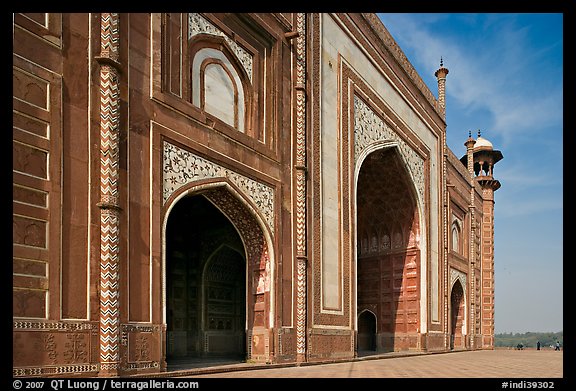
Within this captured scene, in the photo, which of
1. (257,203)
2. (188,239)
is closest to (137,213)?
(257,203)

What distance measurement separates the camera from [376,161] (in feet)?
49.8

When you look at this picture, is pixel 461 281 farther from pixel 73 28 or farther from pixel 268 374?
pixel 73 28

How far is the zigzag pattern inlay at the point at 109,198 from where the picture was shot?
5.84m

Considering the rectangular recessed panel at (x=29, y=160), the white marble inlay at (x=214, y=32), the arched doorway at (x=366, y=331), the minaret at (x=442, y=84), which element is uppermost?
the minaret at (x=442, y=84)

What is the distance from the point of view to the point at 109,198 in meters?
6.04

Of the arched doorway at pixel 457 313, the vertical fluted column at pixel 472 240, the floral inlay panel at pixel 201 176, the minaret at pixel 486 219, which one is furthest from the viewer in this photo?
the minaret at pixel 486 219

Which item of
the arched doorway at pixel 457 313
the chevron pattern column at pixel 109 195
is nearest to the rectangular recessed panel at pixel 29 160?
the chevron pattern column at pixel 109 195

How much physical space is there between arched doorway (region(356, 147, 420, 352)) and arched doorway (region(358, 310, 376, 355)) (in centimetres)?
45

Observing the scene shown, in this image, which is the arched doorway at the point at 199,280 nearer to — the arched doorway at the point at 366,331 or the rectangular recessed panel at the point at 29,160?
the rectangular recessed panel at the point at 29,160

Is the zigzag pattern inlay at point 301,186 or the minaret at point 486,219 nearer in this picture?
the zigzag pattern inlay at point 301,186

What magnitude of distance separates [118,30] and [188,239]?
18.2ft

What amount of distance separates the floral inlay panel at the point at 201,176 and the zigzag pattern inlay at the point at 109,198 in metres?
0.95

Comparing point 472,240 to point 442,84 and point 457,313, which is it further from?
point 442,84

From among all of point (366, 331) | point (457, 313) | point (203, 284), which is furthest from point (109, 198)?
point (457, 313)
